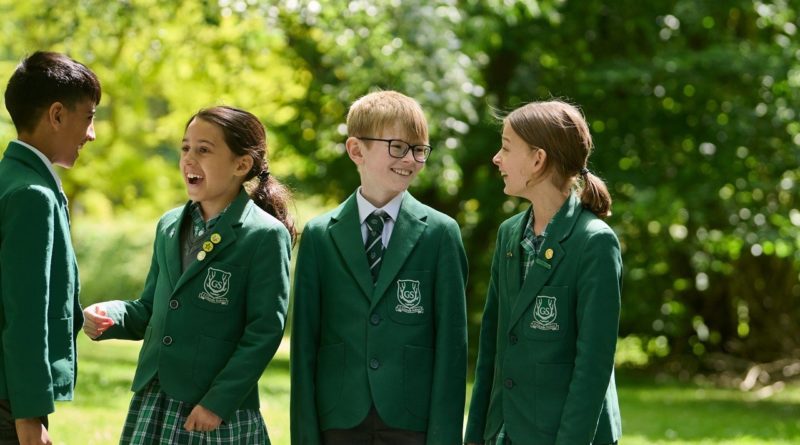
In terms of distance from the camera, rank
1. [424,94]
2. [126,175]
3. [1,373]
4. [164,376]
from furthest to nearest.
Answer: [126,175], [424,94], [164,376], [1,373]

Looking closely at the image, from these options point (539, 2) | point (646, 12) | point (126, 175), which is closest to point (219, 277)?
point (539, 2)

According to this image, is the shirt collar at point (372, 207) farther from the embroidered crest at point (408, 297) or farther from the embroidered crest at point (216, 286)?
the embroidered crest at point (216, 286)

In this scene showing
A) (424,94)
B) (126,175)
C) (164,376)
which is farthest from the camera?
(126,175)

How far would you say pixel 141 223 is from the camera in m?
24.6

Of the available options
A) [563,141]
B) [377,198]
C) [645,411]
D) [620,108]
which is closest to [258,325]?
[377,198]

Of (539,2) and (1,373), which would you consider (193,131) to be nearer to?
(1,373)

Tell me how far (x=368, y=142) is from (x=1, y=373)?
1.47 meters

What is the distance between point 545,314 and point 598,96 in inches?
405

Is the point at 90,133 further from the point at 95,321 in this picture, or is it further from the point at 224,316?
the point at 224,316

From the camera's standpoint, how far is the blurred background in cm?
1091

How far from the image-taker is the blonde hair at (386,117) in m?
4.03

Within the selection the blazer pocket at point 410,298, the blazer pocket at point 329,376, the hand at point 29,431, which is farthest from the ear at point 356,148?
the hand at point 29,431

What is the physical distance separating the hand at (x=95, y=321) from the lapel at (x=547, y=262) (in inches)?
55.5

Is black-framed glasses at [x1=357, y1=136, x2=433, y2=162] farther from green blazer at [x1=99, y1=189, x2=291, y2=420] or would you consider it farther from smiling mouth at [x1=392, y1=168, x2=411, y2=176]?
green blazer at [x1=99, y1=189, x2=291, y2=420]
